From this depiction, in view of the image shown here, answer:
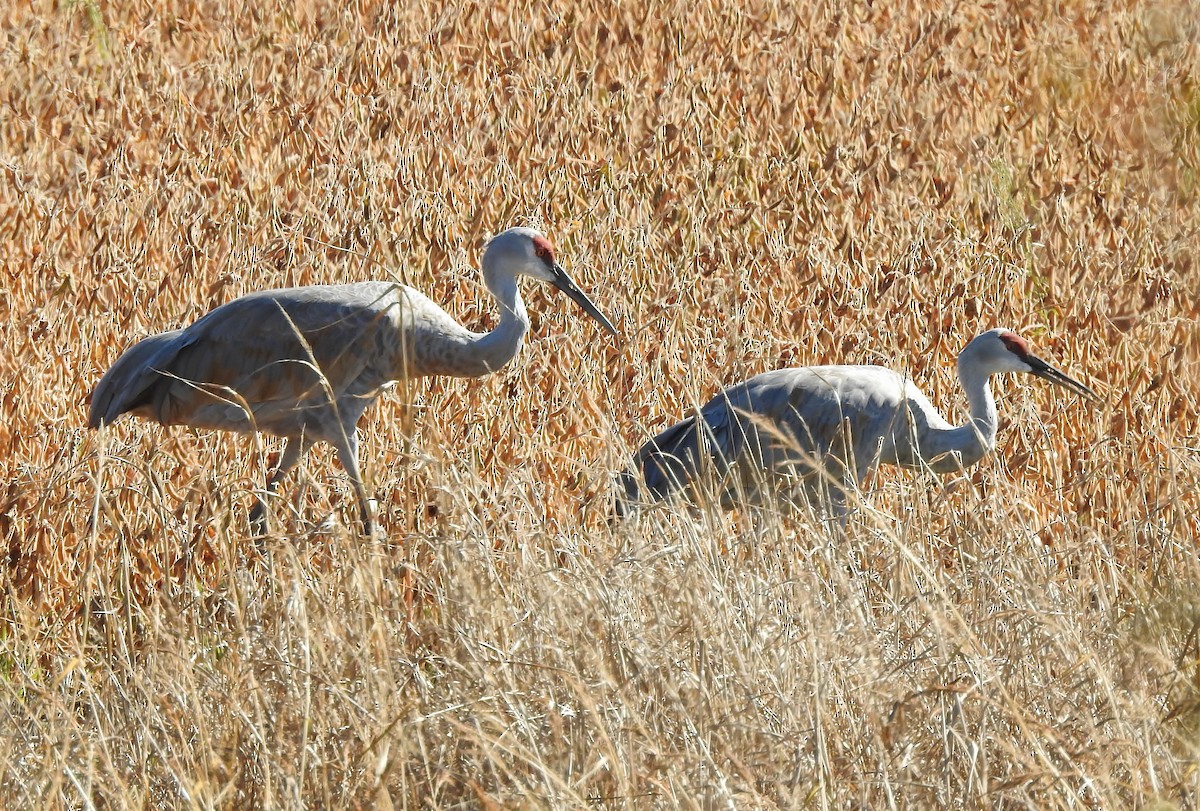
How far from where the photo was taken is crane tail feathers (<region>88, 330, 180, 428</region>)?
4.68 metres

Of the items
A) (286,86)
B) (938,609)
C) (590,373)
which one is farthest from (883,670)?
(286,86)

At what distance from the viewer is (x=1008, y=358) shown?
16.4 ft

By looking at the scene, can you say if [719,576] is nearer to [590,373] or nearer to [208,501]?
[208,501]

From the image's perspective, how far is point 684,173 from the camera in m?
6.38

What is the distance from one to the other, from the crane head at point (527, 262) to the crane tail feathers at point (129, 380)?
1.07 metres

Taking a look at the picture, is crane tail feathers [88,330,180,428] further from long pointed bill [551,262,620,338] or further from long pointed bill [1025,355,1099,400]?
long pointed bill [1025,355,1099,400]

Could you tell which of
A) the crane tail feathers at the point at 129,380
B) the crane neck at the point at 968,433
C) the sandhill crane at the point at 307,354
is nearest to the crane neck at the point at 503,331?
the sandhill crane at the point at 307,354

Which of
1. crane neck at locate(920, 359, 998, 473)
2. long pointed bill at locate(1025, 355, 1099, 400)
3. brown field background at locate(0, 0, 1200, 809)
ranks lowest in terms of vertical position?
crane neck at locate(920, 359, 998, 473)

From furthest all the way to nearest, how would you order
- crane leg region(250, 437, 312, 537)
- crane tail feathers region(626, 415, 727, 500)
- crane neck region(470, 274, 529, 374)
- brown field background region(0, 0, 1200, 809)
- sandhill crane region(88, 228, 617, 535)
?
crane neck region(470, 274, 529, 374), crane leg region(250, 437, 312, 537), sandhill crane region(88, 228, 617, 535), crane tail feathers region(626, 415, 727, 500), brown field background region(0, 0, 1200, 809)

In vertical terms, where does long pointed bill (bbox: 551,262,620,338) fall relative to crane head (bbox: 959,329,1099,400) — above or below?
above

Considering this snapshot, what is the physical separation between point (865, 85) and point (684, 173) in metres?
1.45

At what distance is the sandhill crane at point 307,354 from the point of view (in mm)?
4805

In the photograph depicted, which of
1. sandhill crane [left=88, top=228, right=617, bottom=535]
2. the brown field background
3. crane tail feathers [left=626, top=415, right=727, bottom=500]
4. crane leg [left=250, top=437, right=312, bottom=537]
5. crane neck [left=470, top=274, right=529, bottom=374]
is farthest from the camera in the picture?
crane neck [left=470, top=274, right=529, bottom=374]

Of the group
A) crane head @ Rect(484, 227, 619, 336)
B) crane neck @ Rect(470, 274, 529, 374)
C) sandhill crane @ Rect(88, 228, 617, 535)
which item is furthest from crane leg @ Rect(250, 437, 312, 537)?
crane head @ Rect(484, 227, 619, 336)
